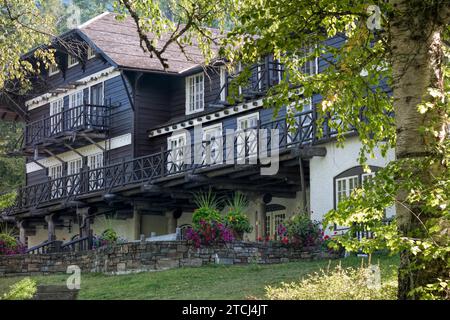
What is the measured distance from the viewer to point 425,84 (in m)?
10.5

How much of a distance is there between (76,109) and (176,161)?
773 cm

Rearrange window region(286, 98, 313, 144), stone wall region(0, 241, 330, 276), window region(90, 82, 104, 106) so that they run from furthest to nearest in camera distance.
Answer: window region(90, 82, 104, 106), window region(286, 98, 313, 144), stone wall region(0, 241, 330, 276)

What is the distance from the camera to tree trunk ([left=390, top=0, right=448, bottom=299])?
1012 centimetres

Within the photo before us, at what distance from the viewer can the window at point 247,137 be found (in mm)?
27125

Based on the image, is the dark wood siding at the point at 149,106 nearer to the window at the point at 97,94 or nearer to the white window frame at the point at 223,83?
the window at the point at 97,94

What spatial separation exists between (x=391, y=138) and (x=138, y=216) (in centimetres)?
2388

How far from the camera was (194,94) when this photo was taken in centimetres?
3572

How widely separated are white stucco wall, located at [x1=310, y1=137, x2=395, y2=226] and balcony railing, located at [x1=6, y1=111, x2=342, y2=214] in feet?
1.91

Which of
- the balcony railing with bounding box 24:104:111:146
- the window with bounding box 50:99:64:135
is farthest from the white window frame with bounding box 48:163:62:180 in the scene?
the window with bounding box 50:99:64:135

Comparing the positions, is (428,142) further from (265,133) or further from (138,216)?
(138,216)

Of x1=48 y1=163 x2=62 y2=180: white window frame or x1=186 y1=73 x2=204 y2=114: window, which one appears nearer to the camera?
x1=186 y1=73 x2=204 y2=114: window

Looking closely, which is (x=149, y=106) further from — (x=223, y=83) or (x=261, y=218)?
(x=261, y=218)

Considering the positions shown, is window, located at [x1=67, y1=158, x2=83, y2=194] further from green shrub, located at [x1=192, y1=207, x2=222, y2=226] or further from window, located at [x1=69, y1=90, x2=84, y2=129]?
green shrub, located at [x1=192, y1=207, x2=222, y2=226]

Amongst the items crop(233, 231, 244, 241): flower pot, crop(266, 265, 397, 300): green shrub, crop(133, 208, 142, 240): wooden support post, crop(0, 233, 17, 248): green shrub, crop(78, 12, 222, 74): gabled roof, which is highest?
crop(78, 12, 222, 74): gabled roof
